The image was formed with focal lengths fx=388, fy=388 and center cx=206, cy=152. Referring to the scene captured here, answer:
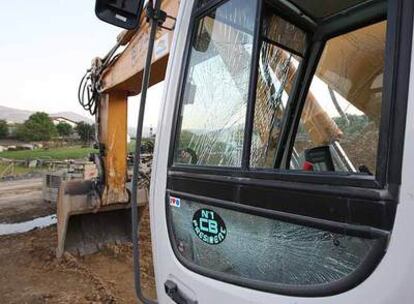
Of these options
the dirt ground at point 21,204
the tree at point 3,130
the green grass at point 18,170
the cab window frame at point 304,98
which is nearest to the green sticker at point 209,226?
the cab window frame at point 304,98

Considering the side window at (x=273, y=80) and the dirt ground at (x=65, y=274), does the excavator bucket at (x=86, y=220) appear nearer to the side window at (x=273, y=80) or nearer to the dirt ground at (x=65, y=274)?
the dirt ground at (x=65, y=274)

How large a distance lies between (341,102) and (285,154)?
35cm

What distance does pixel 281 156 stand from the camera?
1.73 meters

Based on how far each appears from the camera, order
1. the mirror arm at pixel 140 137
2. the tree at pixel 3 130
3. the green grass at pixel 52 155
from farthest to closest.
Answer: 1. the tree at pixel 3 130
2. the green grass at pixel 52 155
3. the mirror arm at pixel 140 137

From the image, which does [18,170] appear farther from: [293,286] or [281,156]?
[293,286]

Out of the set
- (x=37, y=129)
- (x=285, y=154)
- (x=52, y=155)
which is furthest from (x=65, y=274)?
(x=37, y=129)

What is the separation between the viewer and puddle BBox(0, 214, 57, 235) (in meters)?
7.66

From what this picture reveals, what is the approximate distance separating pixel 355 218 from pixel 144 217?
19.9 ft

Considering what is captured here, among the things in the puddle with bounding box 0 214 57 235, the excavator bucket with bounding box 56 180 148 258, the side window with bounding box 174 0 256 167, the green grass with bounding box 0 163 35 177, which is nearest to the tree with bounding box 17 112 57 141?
the green grass with bounding box 0 163 35 177

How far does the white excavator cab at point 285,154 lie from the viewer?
800 millimetres

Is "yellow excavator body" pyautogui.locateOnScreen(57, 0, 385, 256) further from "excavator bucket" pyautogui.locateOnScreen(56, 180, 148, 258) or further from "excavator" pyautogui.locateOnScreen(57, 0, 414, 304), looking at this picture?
"excavator" pyautogui.locateOnScreen(57, 0, 414, 304)

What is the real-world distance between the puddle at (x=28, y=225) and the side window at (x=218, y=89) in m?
6.96

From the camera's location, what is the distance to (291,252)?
1.03 m

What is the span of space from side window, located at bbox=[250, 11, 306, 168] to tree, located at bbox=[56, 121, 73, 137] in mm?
50204
